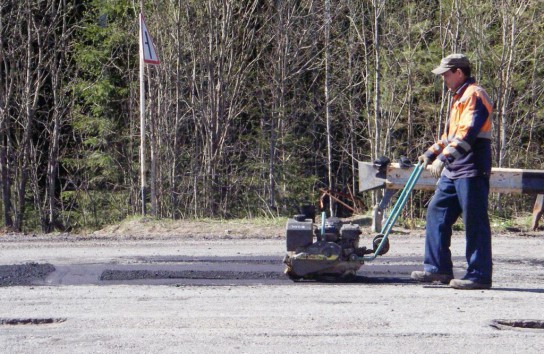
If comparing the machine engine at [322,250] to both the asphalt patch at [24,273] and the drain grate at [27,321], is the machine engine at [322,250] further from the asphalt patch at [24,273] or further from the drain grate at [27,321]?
the asphalt patch at [24,273]

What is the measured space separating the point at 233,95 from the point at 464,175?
1566 cm

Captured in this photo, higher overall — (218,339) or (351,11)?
(351,11)

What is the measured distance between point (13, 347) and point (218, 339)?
1410 mm

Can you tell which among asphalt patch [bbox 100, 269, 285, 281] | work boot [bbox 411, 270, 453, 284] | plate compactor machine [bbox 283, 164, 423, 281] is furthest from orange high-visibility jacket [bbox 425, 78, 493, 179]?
asphalt patch [bbox 100, 269, 285, 281]

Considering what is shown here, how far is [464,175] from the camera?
787cm

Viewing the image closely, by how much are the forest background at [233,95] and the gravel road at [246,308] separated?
1151cm

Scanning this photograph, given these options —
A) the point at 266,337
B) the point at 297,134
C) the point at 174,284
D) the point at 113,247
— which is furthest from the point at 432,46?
the point at 266,337

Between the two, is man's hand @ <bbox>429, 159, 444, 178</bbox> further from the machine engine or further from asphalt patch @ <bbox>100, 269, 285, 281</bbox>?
asphalt patch @ <bbox>100, 269, 285, 281</bbox>

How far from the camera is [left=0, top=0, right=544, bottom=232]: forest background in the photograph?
73.2 feet

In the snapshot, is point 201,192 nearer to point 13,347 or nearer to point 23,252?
point 23,252

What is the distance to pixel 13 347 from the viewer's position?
237 inches

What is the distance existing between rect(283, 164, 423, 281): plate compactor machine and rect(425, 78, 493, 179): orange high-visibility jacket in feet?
1.42

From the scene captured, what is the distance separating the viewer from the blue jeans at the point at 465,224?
25.8ft

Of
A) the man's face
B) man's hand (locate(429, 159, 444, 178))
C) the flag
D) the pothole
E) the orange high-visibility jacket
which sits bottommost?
the pothole
